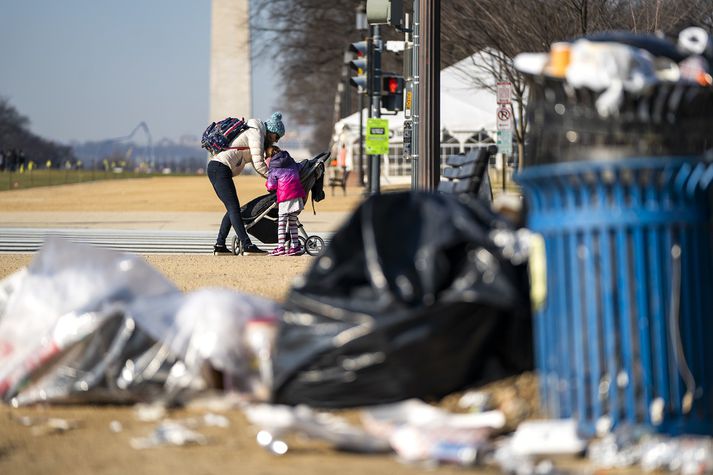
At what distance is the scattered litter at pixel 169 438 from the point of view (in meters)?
4.68

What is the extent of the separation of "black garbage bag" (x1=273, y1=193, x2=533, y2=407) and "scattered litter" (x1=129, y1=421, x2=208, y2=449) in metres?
0.47

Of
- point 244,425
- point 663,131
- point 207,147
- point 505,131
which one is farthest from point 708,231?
point 505,131

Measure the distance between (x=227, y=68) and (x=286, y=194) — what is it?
5782 cm

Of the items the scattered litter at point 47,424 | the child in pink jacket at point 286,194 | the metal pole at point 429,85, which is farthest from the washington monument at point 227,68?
the scattered litter at point 47,424

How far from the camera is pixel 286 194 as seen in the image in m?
13.6

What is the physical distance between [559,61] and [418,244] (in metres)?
0.87

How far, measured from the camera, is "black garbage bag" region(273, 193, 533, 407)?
480 centimetres

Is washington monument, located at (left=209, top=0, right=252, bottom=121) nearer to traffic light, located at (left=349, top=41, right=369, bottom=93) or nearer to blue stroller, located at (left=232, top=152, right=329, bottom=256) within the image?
traffic light, located at (left=349, top=41, right=369, bottom=93)

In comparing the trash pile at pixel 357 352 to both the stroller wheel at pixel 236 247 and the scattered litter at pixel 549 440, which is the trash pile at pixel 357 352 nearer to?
the scattered litter at pixel 549 440

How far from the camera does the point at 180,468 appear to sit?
432 cm

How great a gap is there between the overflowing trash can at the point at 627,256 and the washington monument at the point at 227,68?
6206cm

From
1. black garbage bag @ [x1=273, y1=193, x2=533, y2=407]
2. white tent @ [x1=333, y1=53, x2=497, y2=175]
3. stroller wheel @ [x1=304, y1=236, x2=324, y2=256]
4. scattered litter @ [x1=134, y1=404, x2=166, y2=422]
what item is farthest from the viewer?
white tent @ [x1=333, y1=53, x2=497, y2=175]

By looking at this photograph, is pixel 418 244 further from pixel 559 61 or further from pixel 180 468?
pixel 180 468

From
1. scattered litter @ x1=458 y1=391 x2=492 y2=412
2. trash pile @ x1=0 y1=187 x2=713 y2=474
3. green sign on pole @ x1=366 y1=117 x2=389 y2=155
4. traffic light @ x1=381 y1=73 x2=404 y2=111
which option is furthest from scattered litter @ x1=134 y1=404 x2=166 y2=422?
green sign on pole @ x1=366 y1=117 x2=389 y2=155
